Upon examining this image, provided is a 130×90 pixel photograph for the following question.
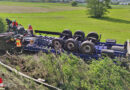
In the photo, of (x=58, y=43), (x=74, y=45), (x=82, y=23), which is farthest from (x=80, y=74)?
(x=82, y=23)

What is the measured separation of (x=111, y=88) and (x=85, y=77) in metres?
1.08

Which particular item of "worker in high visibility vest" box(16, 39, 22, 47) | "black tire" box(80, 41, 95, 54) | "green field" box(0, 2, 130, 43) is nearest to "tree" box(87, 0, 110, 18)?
"green field" box(0, 2, 130, 43)

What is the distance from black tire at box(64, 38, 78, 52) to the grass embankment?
2.18m

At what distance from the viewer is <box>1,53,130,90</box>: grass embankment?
217 inches

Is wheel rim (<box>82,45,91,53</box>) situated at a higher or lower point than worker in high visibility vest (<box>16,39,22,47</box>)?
lower

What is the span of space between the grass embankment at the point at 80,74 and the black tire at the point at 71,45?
85.9 inches

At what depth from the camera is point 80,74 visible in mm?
5984

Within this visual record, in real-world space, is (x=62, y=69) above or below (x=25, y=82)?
above

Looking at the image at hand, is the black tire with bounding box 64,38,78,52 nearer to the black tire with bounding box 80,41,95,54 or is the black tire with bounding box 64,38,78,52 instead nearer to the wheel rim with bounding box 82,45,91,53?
the black tire with bounding box 80,41,95,54

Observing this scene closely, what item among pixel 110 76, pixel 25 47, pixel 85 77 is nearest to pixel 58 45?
pixel 25 47

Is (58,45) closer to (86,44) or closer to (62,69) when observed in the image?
(86,44)

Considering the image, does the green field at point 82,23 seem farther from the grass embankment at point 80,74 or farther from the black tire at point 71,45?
the grass embankment at point 80,74

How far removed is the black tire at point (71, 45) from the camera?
857cm

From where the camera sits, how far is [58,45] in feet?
29.9
